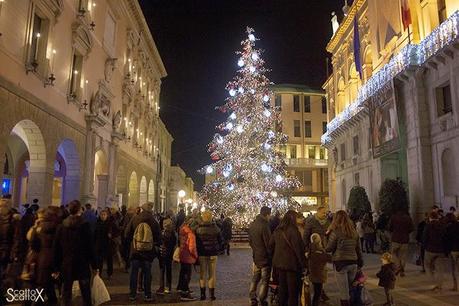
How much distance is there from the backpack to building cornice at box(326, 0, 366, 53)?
90.7 feet

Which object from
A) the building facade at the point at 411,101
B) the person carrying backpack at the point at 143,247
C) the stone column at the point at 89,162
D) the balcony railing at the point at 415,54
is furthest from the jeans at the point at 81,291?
the balcony railing at the point at 415,54

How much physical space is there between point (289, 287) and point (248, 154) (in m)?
18.7

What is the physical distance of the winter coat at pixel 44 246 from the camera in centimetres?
662

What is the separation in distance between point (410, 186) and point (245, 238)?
376 inches

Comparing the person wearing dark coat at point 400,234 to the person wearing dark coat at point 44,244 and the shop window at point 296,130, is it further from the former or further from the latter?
the shop window at point 296,130

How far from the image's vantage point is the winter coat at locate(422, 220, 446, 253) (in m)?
10.2

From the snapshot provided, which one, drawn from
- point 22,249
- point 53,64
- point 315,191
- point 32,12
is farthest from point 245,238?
point 315,191

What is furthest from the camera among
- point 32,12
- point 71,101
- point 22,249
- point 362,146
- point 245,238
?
point 362,146

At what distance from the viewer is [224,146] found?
26031mm

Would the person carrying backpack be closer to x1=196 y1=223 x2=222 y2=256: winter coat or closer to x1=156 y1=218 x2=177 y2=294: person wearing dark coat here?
x1=156 y1=218 x2=177 y2=294: person wearing dark coat

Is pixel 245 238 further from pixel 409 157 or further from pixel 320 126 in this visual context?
pixel 320 126

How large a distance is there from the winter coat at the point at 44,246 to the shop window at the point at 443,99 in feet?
58.9

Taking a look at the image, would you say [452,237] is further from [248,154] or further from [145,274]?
[248,154]

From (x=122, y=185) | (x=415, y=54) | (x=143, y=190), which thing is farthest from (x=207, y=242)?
(x=143, y=190)
